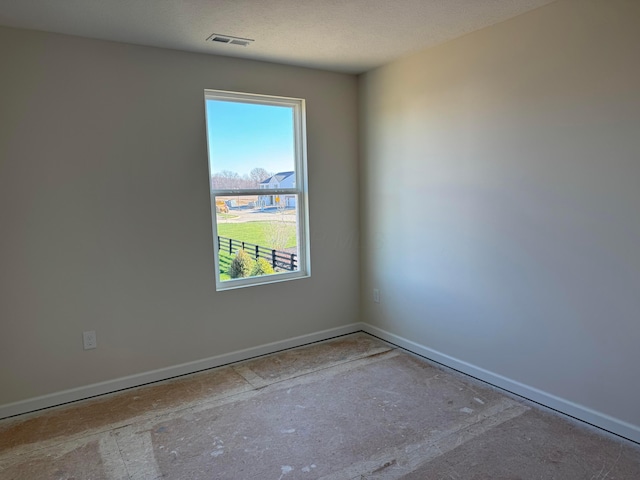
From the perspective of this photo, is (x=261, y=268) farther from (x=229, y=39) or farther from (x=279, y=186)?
(x=229, y=39)

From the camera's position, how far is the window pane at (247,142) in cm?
331

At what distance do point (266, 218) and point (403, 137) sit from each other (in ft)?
4.33

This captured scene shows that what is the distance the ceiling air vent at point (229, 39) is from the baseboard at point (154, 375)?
7.60 ft

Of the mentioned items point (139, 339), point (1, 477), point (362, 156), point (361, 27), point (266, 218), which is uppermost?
point (361, 27)

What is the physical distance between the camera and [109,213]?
286 cm

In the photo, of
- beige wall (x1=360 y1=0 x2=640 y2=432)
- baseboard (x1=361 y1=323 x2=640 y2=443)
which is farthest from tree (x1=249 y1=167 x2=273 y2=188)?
baseboard (x1=361 y1=323 x2=640 y2=443)

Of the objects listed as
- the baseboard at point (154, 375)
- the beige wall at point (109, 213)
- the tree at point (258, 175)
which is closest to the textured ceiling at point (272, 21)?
the beige wall at point (109, 213)

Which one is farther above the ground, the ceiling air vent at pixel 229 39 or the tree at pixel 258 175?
the ceiling air vent at pixel 229 39

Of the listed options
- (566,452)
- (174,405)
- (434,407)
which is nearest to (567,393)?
(566,452)

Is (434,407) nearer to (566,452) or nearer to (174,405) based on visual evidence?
(566,452)

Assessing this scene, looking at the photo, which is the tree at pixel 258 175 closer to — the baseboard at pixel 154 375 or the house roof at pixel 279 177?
the house roof at pixel 279 177

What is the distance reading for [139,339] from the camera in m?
3.04

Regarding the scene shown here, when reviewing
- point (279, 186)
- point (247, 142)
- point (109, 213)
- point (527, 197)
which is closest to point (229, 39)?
point (247, 142)

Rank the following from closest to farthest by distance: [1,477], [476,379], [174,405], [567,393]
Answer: [1,477]
[567,393]
[174,405]
[476,379]
